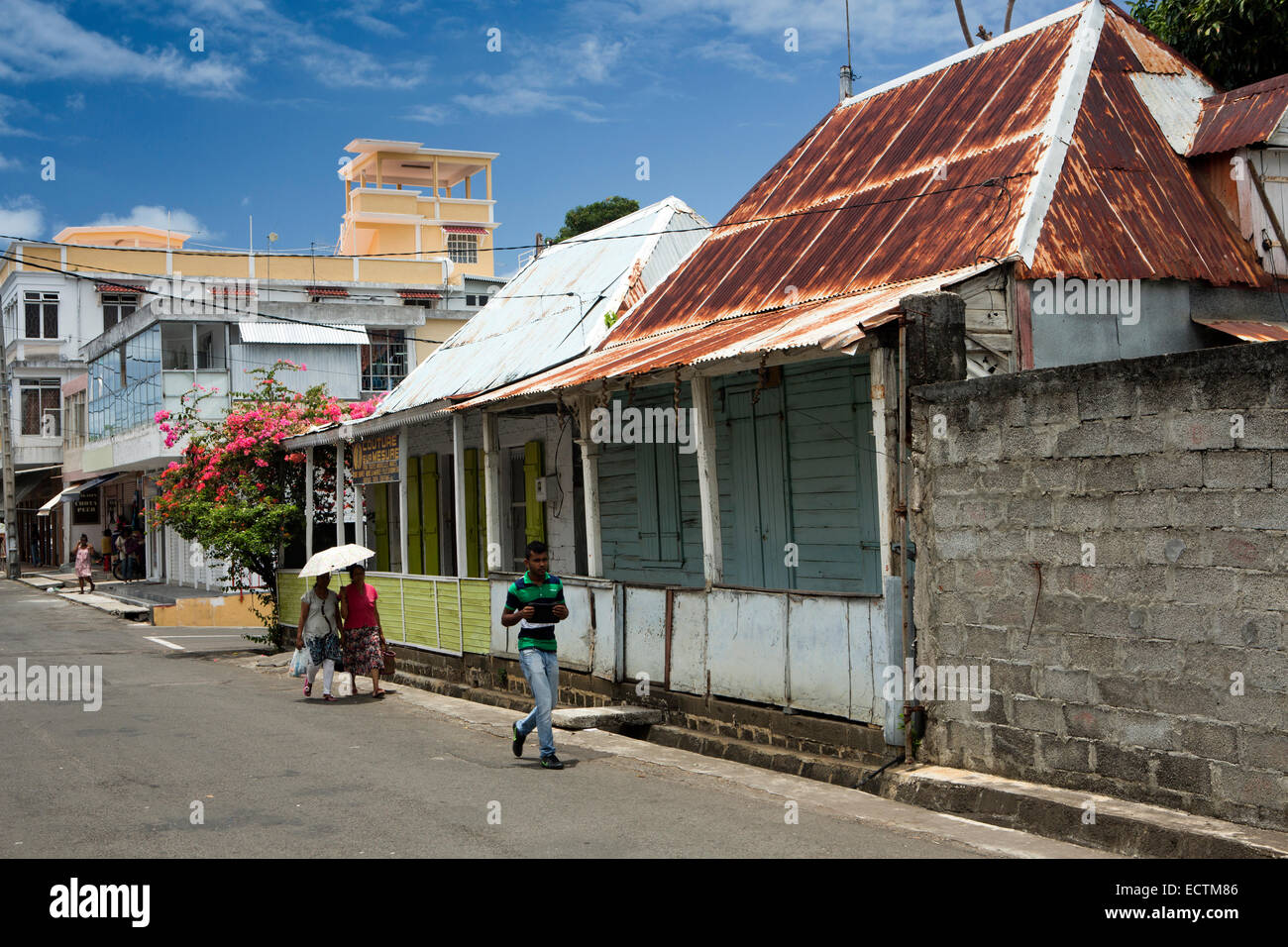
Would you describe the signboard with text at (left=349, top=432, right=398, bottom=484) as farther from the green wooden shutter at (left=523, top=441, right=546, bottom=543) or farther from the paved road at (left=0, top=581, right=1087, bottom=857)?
the paved road at (left=0, top=581, right=1087, bottom=857)

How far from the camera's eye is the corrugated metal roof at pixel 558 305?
1686 centimetres

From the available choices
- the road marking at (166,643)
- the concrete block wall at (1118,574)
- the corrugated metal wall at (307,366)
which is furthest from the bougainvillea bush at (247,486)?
the concrete block wall at (1118,574)

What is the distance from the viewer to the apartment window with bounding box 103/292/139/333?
4891cm

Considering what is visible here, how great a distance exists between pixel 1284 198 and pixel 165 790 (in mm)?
10725

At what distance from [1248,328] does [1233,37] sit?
6.57m

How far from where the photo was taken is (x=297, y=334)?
111 feet

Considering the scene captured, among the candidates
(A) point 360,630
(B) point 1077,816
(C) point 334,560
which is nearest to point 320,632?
(A) point 360,630

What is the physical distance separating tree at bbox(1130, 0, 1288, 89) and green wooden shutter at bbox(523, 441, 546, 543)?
9.43 m

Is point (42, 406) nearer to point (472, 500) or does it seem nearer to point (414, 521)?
point (414, 521)

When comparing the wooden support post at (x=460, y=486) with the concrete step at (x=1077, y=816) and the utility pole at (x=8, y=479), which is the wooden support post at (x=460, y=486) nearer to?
the concrete step at (x=1077, y=816)

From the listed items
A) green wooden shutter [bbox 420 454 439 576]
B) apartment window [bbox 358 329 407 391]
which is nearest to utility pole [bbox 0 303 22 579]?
apartment window [bbox 358 329 407 391]
